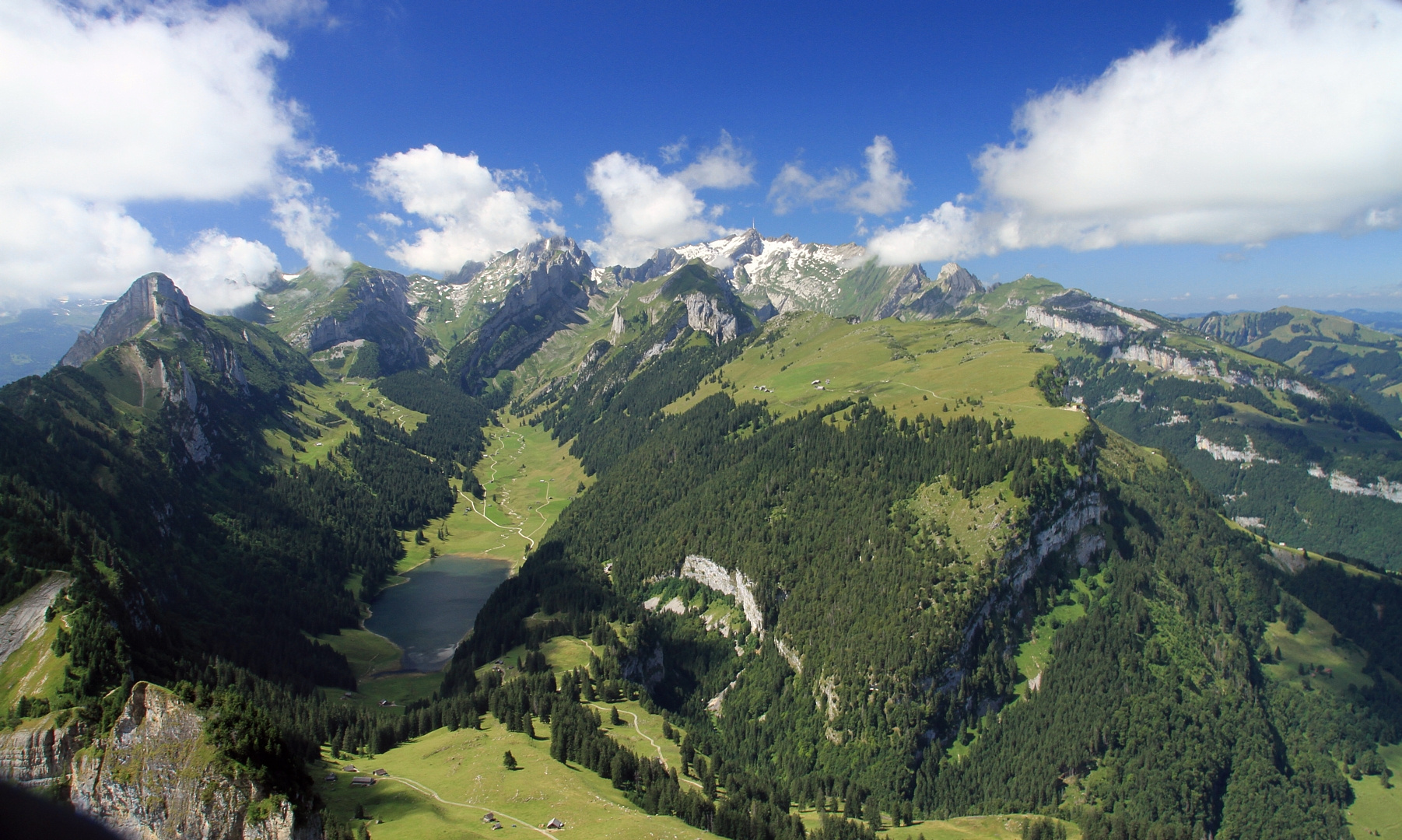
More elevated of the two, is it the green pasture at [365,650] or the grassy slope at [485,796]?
the grassy slope at [485,796]

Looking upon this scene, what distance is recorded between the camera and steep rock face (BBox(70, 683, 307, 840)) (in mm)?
46125

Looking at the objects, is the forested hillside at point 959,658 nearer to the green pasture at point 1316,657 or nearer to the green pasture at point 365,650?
the green pasture at point 1316,657

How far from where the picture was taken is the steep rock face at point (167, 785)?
46.1 metres

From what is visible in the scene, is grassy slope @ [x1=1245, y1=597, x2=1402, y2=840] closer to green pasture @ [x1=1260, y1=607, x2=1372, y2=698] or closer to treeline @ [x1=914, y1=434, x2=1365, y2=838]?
green pasture @ [x1=1260, y1=607, x2=1372, y2=698]

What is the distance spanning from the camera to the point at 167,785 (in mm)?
48219

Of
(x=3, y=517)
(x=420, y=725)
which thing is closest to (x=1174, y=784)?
(x=420, y=725)

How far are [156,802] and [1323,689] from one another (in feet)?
747

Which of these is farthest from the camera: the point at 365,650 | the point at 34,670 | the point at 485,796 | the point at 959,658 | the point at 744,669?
the point at 365,650

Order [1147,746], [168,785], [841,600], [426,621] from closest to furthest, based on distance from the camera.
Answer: [168,785] < [1147,746] < [841,600] < [426,621]

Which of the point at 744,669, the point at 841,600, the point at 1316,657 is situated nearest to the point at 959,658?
the point at 841,600

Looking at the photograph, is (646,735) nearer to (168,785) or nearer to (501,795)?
(501,795)

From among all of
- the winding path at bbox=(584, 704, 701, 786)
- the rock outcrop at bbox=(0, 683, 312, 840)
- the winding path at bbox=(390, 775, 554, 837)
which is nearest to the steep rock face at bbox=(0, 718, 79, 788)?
the rock outcrop at bbox=(0, 683, 312, 840)

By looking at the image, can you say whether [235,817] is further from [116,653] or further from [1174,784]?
[1174,784]

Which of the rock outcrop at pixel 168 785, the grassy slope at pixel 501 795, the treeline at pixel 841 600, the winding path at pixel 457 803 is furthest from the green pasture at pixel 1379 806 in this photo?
the rock outcrop at pixel 168 785
